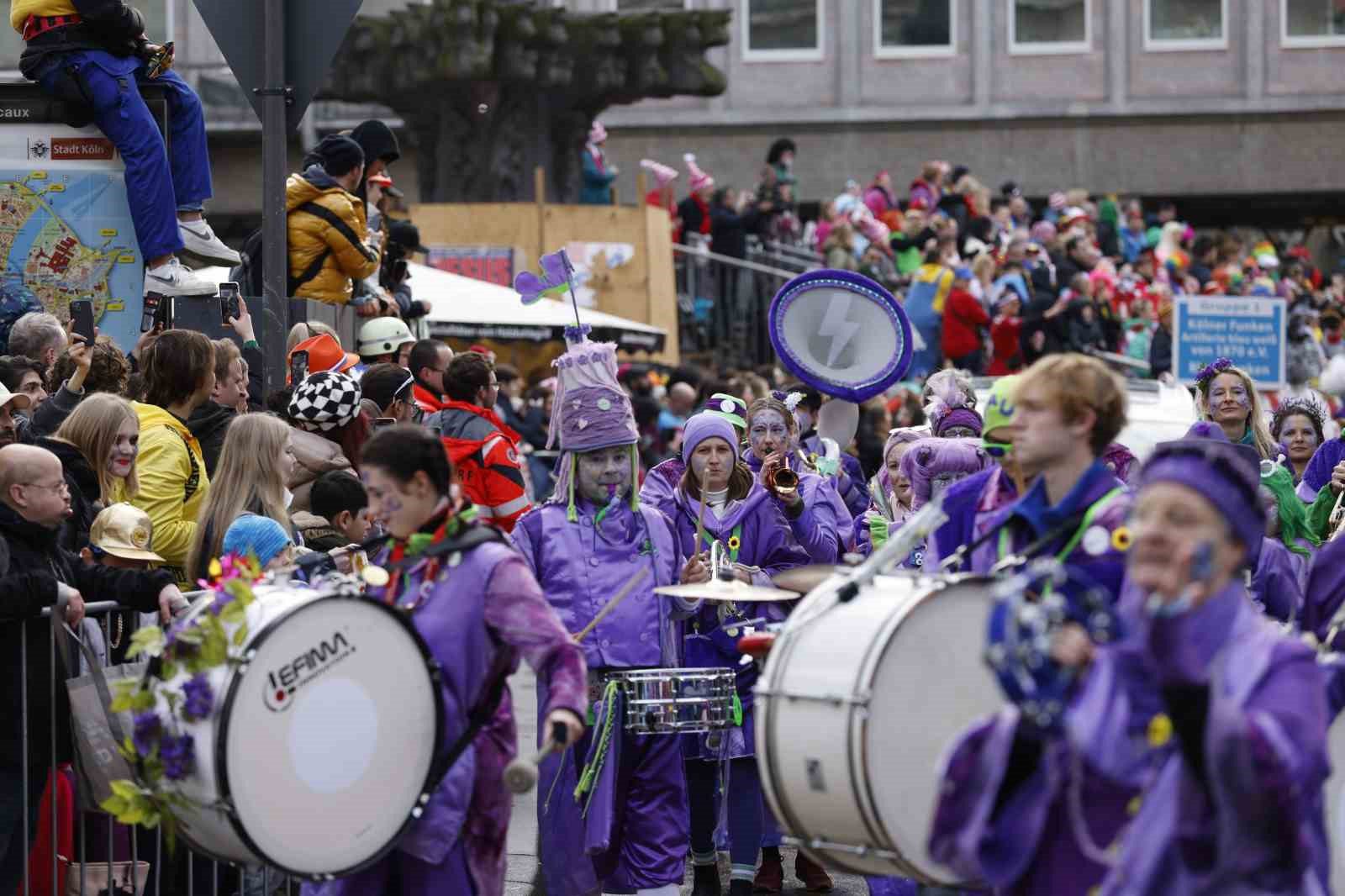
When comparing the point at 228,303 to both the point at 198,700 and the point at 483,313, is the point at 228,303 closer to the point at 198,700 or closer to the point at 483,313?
the point at 198,700

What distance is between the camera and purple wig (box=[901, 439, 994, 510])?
28.2ft

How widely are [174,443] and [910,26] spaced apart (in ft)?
110

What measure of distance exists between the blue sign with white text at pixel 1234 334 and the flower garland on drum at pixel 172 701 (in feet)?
53.9

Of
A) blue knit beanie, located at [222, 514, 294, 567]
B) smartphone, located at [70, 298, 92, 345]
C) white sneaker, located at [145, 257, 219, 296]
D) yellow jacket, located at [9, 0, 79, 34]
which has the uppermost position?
yellow jacket, located at [9, 0, 79, 34]

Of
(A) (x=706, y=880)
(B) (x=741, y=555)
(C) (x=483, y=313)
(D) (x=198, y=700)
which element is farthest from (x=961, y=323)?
(D) (x=198, y=700)

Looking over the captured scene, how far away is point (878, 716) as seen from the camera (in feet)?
16.8

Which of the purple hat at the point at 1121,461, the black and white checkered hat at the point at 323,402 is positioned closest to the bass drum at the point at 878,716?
the purple hat at the point at 1121,461

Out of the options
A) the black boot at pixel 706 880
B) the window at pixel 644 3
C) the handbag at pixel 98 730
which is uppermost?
the window at pixel 644 3

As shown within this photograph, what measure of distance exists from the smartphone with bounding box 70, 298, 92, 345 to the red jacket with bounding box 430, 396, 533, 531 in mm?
1478

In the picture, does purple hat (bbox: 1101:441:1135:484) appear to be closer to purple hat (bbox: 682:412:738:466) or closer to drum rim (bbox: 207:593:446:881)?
purple hat (bbox: 682:412:738:466)

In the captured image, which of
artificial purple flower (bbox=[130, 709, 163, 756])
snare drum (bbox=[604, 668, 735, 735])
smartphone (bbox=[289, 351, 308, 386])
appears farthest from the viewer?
smartphone (bbox=[289, 351, 308, 386])

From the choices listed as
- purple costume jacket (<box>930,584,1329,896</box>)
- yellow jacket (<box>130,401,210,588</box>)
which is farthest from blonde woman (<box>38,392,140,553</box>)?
purple costume jacket (<box>930,584,1329,896</box>)

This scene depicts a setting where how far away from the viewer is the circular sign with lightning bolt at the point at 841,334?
36.9 feet

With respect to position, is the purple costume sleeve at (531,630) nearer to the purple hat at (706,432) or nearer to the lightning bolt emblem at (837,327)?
the purple hat at (706,432)
